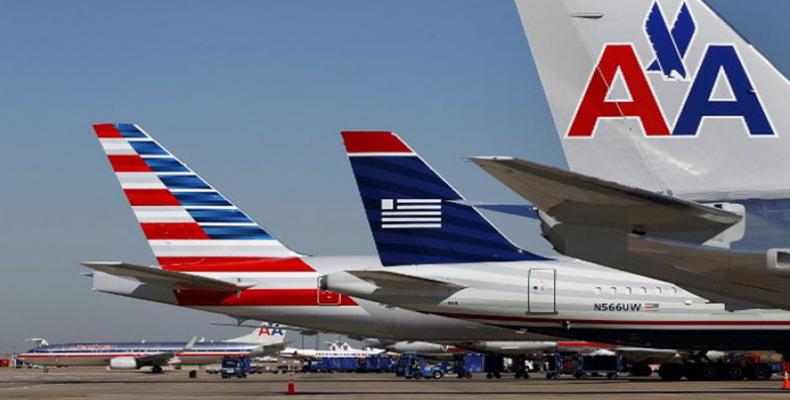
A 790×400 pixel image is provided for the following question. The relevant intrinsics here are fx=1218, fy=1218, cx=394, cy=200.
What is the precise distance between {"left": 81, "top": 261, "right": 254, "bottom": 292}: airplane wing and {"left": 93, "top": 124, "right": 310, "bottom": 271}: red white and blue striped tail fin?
49.6 inches

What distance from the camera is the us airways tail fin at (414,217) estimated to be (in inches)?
1340

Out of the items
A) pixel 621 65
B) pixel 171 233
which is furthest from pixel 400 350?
pixel 621 65

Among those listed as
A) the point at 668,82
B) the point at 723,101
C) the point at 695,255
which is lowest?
the point at 695,255

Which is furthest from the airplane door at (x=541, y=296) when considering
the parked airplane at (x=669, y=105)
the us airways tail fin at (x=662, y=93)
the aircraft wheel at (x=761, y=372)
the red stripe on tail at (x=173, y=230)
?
the us airways tail fin at (x=662, y=93)

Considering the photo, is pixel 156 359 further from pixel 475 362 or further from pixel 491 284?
pixel 491 284

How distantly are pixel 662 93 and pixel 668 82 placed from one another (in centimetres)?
14

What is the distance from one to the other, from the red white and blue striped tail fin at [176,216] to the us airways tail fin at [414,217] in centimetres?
527

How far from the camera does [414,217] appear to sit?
3425cm

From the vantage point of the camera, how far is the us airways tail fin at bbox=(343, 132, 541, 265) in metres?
34.0

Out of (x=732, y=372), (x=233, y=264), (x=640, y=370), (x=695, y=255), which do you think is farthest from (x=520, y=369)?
(x=695, y=255)

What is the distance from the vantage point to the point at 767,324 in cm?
3269

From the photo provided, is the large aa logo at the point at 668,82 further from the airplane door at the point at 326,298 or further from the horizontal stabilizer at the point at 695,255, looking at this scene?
the airplane door at the point at 326,298

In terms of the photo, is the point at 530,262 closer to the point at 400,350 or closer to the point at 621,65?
the point at 621,65

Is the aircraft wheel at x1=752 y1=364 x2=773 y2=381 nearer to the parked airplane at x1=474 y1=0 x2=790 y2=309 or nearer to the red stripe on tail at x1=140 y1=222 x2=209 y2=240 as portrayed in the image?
the red stripe on tail at x1=140 y1=222 x2=209 y2=240
